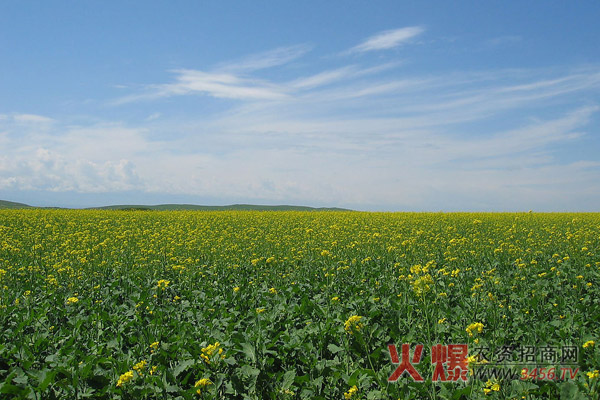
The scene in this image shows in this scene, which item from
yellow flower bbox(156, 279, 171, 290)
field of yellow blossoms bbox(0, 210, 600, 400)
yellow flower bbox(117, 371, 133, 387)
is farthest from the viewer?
yellow flower bbox(156, 279, 171, 290)

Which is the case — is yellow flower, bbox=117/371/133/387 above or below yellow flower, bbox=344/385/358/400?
above

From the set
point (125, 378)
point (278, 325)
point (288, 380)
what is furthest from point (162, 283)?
point (288, 380)

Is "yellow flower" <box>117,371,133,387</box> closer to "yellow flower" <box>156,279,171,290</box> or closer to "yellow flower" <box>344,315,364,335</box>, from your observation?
"yellow flower" <box>344,315,364,335</box>

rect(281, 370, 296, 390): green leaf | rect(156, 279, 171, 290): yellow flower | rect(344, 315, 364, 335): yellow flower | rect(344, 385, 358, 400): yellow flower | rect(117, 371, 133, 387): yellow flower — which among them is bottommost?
rect(281, 370, 296, 390): green leaf

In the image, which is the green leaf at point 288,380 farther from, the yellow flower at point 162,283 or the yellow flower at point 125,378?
the yellow flower at point 162,283

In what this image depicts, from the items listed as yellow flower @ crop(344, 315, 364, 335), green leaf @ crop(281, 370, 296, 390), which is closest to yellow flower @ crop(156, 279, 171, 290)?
green leaf @ crop(281, 370, 296, 390)

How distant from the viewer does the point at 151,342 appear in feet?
17.3

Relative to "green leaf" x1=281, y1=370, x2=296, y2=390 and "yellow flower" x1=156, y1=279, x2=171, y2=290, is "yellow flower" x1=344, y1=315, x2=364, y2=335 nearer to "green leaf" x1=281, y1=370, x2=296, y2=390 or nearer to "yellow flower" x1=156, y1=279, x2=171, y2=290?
"green leaf" x1=281, y1=370, x2=296, y2=390

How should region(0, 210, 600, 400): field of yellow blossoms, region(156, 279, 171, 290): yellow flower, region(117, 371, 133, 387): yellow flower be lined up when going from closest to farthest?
region(117, 371, 133, 387): yellow flower
region(0, 210, 600, 400): field of yellow blossoms
region(156, 279, 171, 290): yellow flower

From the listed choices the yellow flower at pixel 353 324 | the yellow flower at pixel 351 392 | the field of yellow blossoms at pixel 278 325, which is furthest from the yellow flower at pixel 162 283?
the yellow flower at pixel 351 392

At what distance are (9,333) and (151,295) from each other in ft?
8.83

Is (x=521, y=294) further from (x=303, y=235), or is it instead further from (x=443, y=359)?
(x=303, y=235)

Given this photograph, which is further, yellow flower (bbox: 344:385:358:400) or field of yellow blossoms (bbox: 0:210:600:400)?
field of yellow blossoms (bbox: 0:210:600:400)

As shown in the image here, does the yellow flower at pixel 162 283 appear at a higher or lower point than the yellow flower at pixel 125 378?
higher
